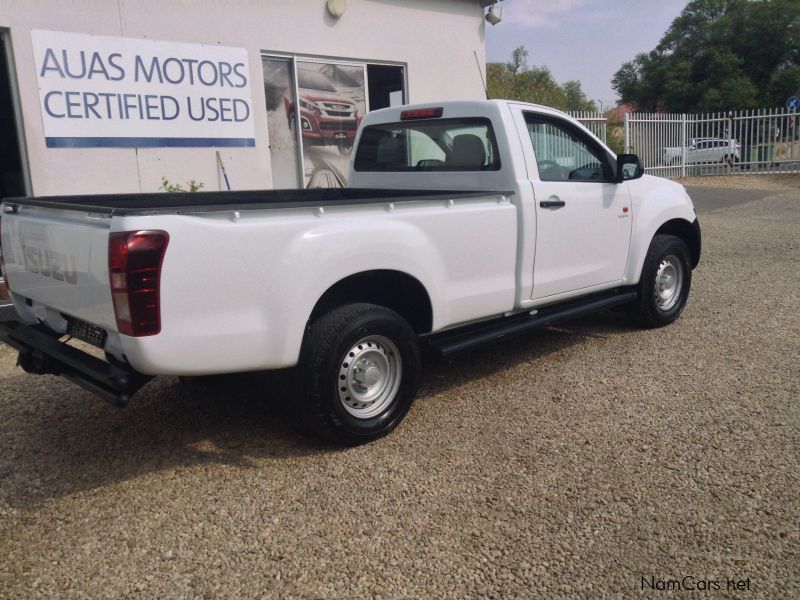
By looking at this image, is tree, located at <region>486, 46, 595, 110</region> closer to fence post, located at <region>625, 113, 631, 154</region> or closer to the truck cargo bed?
fence post, located at <region>625, 113, 631, 154</region>

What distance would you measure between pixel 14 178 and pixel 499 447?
8278mm

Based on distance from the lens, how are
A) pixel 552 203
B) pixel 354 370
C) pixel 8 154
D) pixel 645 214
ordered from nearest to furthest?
pixel 354 370 < pixel 552 203 < pixel 645 214 < pixel 8 154

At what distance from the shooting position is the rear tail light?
2875 mm

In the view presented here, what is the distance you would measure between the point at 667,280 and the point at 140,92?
242 inches

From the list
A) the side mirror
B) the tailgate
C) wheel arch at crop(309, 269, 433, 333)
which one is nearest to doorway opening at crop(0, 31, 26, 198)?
the tailgate

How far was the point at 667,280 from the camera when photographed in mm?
6023

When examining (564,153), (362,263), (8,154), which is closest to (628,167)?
(564,153)

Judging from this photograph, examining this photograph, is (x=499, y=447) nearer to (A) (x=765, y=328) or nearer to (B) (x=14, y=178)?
(A) (x=765, y=328)

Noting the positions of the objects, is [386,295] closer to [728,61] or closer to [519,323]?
[519,323]

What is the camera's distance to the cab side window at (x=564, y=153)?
480 cm

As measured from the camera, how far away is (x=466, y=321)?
169 inches

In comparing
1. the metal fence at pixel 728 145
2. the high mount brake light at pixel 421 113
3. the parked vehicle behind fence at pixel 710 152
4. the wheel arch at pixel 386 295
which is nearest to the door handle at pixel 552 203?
the high mount brake light at pixel 421 113

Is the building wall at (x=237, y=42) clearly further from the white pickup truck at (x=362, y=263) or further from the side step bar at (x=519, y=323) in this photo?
the side step bar at (x=519, y=323)

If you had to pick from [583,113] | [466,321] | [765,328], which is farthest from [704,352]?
[583,113]
